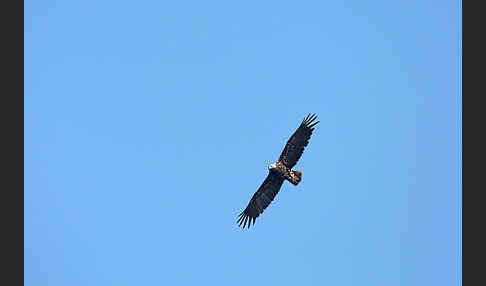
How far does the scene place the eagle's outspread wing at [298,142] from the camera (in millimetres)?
43781

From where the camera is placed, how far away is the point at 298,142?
43.9 meters

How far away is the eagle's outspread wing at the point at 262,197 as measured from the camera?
4525cm

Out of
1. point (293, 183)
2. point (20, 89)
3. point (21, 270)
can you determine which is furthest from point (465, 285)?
point (20, 89)

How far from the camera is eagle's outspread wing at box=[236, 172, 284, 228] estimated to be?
45250mm

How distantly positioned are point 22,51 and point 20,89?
251 centimetres

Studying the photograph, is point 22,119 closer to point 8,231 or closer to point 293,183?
point 8,231

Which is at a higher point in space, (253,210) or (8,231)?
(253,210)

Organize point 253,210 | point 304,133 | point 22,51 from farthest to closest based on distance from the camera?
point 22,51 < point 253,210 < point 304,133

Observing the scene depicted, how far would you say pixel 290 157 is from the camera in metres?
44.1

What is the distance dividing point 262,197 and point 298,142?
408 cm

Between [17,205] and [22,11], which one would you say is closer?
[17,205]

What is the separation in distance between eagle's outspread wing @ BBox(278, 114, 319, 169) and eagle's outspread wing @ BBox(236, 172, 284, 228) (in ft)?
4.22

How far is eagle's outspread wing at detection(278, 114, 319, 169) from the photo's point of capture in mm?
43781

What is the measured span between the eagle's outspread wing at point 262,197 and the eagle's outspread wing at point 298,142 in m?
1.29
